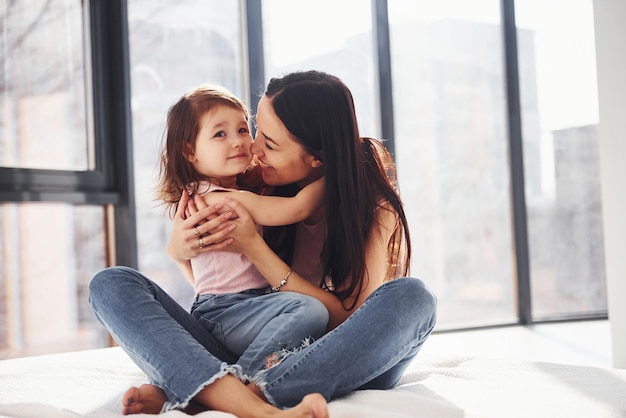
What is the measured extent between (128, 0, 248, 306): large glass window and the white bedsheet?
118 cm

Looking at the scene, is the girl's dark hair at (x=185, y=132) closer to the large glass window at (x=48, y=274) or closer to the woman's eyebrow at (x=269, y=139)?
the woman's eyebrow at (x=269, y=139)

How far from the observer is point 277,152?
5.11 ft

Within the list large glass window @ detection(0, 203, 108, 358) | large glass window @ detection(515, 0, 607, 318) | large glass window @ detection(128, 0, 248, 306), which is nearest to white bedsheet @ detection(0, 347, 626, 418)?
large glass window @ detection(0, 203, 108, 358)

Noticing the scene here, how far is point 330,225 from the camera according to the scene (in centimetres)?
150

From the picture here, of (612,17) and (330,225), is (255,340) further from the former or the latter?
(612,17)

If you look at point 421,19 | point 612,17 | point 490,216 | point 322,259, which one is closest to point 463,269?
point 490,216

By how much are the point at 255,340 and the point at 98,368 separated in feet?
1.92

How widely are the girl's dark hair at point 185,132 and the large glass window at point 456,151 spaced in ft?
6.64

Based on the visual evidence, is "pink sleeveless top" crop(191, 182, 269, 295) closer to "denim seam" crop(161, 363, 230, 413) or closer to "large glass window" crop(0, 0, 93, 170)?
"denim seam" crop(161, 363, 230, 413)

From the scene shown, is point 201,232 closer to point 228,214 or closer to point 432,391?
point 228,214

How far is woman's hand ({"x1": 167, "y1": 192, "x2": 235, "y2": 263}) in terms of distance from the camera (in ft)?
4.72

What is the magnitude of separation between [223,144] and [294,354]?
0.56 m

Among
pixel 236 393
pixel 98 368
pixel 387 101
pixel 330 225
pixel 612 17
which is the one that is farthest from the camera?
pixel 387 101

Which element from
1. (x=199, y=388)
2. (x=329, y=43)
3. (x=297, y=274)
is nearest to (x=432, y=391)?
(x=297, y=274)
